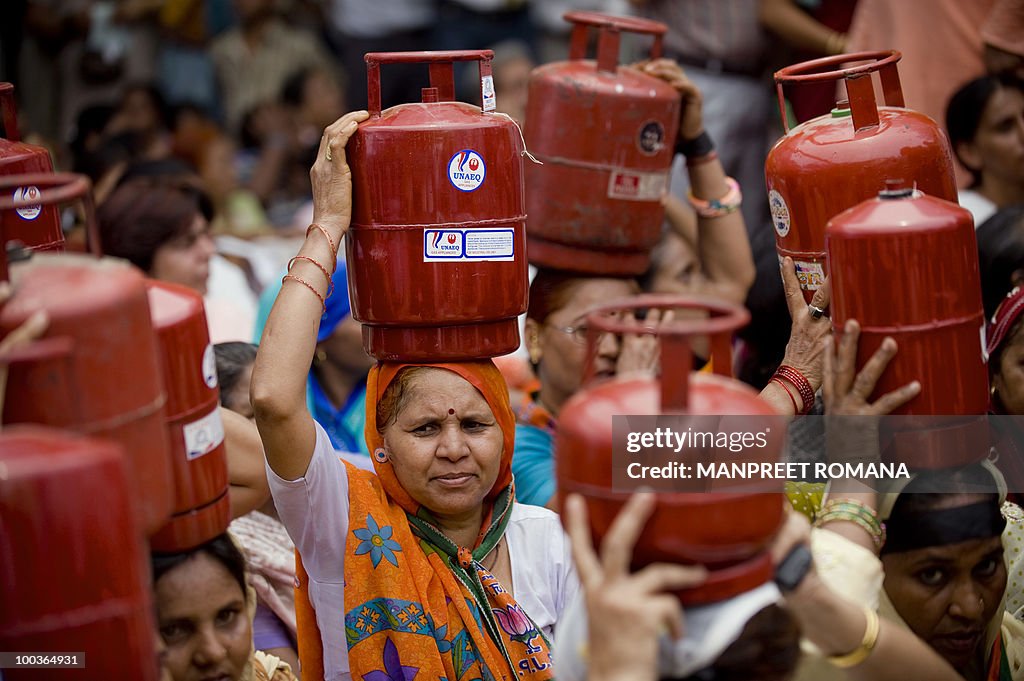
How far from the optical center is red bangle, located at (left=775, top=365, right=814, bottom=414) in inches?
102

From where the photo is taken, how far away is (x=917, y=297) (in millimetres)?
2170

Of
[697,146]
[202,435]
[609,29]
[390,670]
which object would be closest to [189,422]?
[202,435]

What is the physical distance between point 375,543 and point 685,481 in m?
1.10

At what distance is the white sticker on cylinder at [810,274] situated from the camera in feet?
8.36

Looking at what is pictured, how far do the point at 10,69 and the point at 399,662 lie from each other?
271 inches

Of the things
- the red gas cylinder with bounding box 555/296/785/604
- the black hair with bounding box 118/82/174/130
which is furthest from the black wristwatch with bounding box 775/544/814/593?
the black hair with bounding box 118/82/174/130

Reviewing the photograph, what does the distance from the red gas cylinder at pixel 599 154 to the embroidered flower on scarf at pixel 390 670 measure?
132cm

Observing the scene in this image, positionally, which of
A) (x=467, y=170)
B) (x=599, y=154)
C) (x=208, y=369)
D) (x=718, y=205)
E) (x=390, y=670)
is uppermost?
(x=467, y=170)

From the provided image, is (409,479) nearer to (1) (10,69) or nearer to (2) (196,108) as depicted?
(2) (196,108)

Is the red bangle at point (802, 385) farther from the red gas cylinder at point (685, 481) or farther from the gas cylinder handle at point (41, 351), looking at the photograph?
the gas cylinder handle at point (41, 351)

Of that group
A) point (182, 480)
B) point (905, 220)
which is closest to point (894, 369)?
point (905, 220)

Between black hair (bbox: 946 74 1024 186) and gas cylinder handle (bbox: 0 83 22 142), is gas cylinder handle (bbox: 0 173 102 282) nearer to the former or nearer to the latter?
gas cylinder handle (bbox: 0 83 22 142)

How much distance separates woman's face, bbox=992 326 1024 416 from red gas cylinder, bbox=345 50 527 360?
3.89 feet

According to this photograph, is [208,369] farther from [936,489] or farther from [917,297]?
[936,489]
